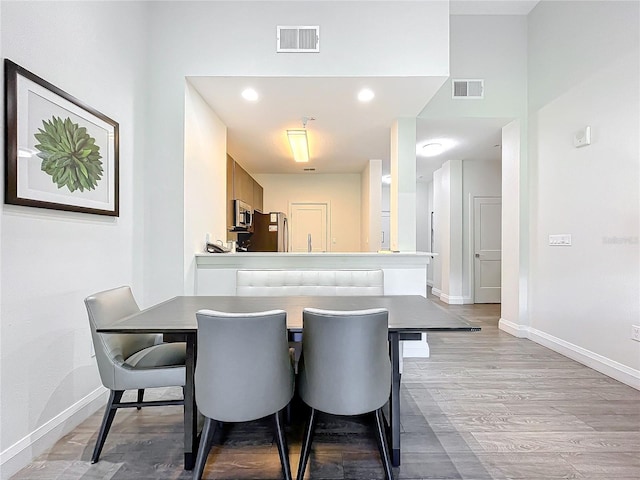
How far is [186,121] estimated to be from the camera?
9.52 feet

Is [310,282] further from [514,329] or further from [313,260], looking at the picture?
[514,329]

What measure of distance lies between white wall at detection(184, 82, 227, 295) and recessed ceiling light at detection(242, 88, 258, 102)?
43 cm

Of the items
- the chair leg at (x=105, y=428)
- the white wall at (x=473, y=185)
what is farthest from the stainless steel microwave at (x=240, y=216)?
the white wall at (x=473, y=185)

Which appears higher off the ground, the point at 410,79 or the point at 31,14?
the point at 410,79

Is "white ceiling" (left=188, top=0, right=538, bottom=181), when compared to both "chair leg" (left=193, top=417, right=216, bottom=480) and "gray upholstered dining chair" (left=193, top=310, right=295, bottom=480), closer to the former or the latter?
"gray upholstered dining chair" (left=193, top=310, right=295, bottom=480)

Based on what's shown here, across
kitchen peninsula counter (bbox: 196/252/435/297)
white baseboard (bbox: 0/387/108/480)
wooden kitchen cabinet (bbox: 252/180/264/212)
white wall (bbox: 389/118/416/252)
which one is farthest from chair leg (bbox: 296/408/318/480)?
wooden kitchen cabinet (bbox: 252/180/264/212)

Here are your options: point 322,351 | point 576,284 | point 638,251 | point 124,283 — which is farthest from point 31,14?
point 576,284

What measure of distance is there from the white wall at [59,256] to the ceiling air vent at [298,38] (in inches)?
45.7

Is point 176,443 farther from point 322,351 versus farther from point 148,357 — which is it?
point 322,351

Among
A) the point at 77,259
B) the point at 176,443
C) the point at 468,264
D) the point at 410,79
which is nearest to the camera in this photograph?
the point at 176,443

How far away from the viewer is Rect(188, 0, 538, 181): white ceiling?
9.57 ft

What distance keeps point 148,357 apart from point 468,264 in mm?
5552

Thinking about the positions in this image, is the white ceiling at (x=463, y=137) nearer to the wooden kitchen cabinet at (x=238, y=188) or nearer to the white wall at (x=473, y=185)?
the white wall at (x=473, y=185)

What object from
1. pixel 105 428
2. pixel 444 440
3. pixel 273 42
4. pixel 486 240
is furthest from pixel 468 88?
pixel 105 428
